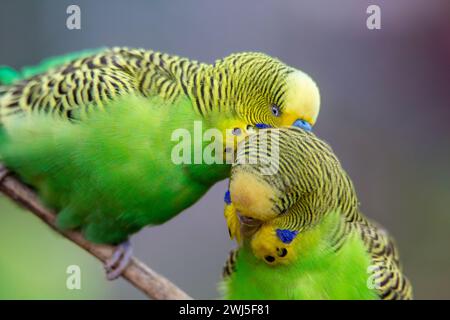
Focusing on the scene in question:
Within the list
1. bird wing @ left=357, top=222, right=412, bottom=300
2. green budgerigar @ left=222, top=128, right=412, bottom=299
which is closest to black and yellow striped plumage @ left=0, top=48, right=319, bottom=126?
green budgerigar @ left=222, top=128, right=412, bottom=299

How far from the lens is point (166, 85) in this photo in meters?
2.64

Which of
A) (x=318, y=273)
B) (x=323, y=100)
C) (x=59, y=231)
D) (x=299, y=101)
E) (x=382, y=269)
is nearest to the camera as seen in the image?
(x=299, y=101)

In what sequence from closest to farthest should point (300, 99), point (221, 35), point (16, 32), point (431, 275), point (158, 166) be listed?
point (300, 99)
point (158, 166)
point (221, 35)
point (16, 32)
point (431, 275)

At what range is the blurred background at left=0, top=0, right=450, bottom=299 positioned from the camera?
3018 mm

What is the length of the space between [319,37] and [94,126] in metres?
1.27

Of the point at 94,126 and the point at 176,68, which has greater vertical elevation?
the point at 176,68

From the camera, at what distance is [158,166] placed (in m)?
2.62

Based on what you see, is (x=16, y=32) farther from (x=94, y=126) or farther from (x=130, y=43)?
(x=94, y=126)

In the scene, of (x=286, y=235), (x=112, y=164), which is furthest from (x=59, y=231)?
(x=286, y=235)

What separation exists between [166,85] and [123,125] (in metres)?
0.25

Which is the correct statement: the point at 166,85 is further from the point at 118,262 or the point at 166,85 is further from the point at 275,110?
the point at 118,262

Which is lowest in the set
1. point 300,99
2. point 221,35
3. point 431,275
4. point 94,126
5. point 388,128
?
point 431,275

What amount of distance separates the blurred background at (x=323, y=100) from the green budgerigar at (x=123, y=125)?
10.7 inches
